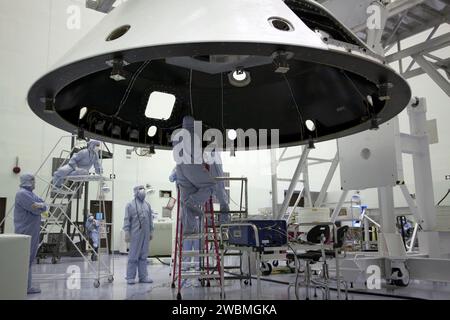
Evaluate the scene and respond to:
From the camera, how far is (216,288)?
5.63 meters

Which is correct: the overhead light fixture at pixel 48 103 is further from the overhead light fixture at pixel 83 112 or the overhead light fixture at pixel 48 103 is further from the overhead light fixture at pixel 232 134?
the overhead light fixture at pixel 232 134

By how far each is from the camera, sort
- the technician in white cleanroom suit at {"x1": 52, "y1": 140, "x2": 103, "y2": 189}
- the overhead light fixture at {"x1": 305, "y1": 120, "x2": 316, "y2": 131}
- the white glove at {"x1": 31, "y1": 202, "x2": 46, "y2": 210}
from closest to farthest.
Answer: the overhead light fixture at {"x1": 305, "y1": 120, "x2": 316, "y2": 131}
the white glove at {"x1": 31, "y1": 202, "x2": 46, "y2": 210}
the technician in white cleanroom suit at {"x1": 52, "y1": 140, "x2": 103, "y2": 189}

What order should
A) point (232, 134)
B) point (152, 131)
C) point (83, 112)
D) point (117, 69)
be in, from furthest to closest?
point (232, 134) → point (152, 131) → point (83, 112) → point (117, 69)

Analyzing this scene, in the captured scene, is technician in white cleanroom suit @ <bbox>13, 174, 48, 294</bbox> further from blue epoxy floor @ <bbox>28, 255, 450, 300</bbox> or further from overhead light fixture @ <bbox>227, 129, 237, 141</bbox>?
overhead light fixture @ <bbox>227, 129, 237, 141</bbox>

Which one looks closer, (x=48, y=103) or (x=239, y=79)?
(x=48, y=103)

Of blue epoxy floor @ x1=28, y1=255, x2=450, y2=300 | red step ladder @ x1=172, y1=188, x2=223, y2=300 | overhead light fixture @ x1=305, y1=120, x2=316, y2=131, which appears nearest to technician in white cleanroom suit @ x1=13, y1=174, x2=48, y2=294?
blue epoxy floor @ x1=28, y1=255, x2=450, y2=300

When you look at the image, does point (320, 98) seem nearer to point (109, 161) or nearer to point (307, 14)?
point (307, 14)

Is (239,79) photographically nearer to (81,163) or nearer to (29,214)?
(29,214)

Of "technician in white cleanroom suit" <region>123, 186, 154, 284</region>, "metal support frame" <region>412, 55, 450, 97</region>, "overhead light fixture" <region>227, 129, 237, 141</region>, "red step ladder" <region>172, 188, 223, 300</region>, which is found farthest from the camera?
"metal support frame" <region>412, 55, 450, 97</region>

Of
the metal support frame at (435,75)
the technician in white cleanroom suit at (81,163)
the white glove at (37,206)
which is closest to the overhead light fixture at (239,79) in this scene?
the white glove at (37,206)

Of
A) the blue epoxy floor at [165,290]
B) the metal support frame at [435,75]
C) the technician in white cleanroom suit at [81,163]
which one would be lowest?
the blue epoxy floor at [165,290]

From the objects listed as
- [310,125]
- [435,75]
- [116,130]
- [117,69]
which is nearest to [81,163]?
[116,130]
